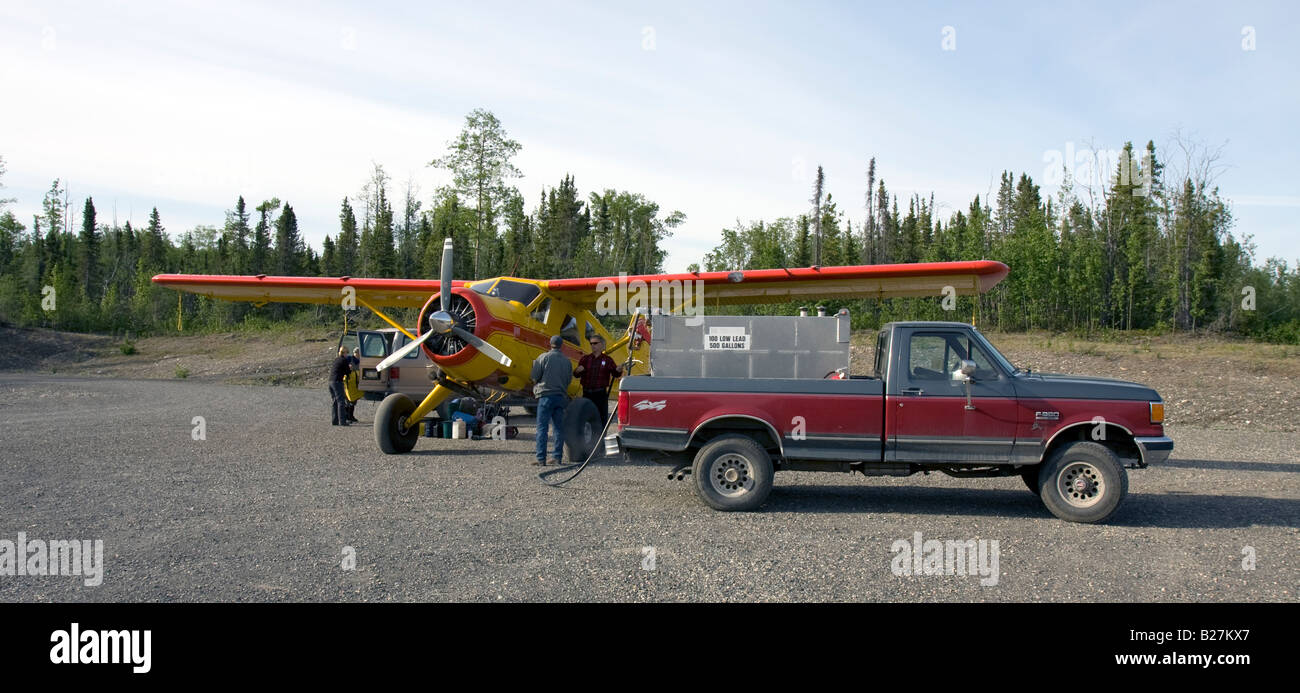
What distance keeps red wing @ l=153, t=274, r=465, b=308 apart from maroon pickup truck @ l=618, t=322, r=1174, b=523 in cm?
744

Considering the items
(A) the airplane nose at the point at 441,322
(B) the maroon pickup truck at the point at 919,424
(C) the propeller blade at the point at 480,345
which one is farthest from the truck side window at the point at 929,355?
(A) the airplane nose at the point at 441,322

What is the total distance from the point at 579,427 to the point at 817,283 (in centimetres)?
447

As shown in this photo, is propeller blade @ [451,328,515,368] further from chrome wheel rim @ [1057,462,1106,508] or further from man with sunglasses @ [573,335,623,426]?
chrome wheel rim @ [1057,462,1106,508]

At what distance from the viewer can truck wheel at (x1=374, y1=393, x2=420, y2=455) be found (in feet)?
36.9

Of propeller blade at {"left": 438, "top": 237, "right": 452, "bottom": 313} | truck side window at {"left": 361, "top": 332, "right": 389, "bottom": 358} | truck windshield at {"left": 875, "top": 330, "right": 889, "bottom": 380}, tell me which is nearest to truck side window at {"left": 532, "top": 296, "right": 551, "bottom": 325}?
propeller blade at {"left": 438, "top": 237, "right": 452, "bottom": 313}

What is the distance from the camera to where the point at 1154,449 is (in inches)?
276

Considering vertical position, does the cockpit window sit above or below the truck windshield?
above

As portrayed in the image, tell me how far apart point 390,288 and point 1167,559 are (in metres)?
12.2

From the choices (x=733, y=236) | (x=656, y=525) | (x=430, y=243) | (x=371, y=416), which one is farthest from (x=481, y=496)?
(x=733, y=236)

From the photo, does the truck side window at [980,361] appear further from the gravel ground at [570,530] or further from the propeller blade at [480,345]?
the propeller blade at [480,345]
